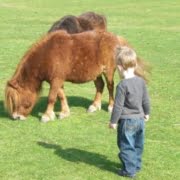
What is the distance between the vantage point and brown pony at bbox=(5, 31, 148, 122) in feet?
29.9

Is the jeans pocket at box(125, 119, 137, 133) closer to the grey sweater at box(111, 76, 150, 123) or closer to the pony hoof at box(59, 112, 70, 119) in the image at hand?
the grey sweater at box(111, 76, 150, 123)

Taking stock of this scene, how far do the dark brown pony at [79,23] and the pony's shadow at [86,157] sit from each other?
10.5 feet

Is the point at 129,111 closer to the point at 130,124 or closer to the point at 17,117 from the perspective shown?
the point at 130,124

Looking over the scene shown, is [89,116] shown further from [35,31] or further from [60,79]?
[35,31]

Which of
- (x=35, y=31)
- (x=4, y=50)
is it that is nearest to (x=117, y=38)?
(x=4, y=50)

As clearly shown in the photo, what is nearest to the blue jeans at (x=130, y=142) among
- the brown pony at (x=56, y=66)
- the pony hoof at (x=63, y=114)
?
the brown pony at (x=56, y=66)

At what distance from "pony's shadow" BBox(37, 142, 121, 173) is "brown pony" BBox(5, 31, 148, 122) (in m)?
1.48

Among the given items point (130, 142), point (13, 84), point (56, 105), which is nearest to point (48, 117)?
point (13, 84)

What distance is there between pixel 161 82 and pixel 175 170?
5.36m

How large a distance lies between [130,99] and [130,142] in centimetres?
53

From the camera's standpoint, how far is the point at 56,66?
9.06m

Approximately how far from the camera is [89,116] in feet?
31.5

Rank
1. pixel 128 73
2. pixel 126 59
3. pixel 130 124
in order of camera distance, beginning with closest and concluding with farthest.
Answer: pixel 126 59 < pixel 128 73 < pixel 130 124

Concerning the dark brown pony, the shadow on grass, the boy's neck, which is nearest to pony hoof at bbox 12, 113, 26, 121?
the shadow on grass
